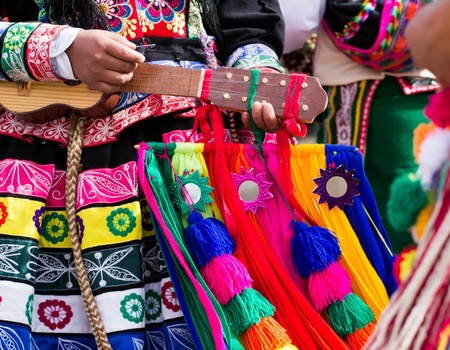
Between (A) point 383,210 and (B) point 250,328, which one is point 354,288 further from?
(A) point 383,210

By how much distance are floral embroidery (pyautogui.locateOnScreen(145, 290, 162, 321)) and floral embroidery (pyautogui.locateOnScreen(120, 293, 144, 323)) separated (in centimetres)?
6

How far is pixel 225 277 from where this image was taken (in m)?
1.59

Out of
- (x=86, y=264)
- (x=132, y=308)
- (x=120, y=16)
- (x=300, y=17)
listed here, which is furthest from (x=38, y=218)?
(x=300, y=17)

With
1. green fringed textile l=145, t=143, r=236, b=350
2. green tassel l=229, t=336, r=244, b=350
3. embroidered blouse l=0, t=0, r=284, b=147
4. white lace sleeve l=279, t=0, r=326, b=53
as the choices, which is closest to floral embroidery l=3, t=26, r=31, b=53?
embroidered blouse l=0, t=0, r=284, b=147

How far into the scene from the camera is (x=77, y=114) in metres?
1.78

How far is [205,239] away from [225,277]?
89mm

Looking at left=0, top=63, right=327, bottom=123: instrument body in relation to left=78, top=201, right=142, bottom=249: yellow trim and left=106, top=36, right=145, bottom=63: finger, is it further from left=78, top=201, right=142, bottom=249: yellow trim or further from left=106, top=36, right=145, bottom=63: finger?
left=78, top=201, right=142, bottom=249: yellow trim

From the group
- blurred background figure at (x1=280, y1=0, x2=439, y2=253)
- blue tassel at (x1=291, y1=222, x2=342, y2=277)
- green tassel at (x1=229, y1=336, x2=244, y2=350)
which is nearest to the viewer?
green tassel at (x1=229, y1=336, x2=244, y2=350)

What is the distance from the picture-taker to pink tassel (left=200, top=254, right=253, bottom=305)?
159 cm

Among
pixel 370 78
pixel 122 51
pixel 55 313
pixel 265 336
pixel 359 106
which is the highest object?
pixel 122 51

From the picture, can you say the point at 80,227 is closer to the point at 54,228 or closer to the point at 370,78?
the point at 54,228

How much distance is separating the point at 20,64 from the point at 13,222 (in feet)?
1.12

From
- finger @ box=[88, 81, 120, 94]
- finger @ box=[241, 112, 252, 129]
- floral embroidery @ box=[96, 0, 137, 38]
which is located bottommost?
finger @ box=[241, 112, 252, 129]

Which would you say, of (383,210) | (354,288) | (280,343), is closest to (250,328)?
(280,343)
